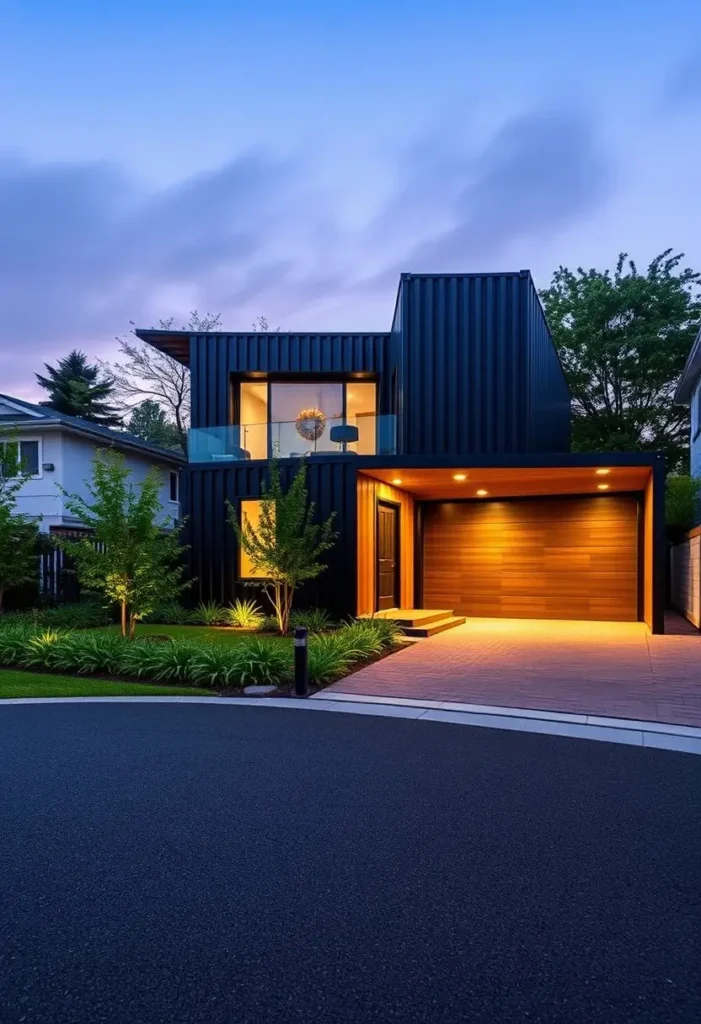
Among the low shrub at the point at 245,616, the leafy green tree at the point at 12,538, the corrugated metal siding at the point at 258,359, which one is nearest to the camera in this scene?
the leafy green tree at the point at 12,538

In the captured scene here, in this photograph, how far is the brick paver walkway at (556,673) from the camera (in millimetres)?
7219

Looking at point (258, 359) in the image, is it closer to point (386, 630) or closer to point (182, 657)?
point (386, 630)

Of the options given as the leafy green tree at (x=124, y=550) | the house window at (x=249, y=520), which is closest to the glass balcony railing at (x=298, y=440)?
the house window at (x=249, y=520)

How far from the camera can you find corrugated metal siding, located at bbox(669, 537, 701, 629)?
45.8 ft

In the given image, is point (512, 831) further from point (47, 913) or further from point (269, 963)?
point (47, 913)

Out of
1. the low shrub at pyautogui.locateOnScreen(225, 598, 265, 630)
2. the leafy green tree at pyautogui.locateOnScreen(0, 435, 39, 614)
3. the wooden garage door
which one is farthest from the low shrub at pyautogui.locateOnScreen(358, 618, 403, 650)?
the leafy green tree at pyautogui.locateOnScreen(0, 435, 39, 614)

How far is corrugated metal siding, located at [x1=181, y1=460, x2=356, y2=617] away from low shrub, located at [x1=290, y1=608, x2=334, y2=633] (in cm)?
30

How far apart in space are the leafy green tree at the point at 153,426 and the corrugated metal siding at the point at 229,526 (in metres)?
24.6

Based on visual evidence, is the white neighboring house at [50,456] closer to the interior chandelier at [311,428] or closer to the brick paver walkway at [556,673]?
the interior chandelier at [311,428]

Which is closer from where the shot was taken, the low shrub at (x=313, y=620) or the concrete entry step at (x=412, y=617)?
the low shrub at (x=313, y=620)

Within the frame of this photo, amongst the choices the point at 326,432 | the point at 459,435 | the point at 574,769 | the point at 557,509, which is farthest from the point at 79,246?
the point at 574,769

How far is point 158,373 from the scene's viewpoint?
110ft

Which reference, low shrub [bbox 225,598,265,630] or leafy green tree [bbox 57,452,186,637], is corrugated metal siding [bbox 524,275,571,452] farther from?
leafy green tree [bbox 57,452,186,637]

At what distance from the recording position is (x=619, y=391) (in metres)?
29.7
